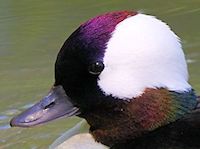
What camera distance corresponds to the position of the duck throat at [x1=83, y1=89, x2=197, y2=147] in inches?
137

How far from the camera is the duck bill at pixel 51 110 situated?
3.60 meters

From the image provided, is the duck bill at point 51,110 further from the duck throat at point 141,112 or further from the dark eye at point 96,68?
the dark eye at point 96,68

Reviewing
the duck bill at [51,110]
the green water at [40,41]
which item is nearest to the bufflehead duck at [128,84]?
the duck bill at [51,110]

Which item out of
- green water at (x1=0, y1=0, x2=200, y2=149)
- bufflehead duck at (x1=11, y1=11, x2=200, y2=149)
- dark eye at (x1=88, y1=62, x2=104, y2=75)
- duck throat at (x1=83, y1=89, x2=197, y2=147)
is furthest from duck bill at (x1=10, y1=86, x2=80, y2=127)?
green water at (x1=0, y1=0, x2=200, y2=149)

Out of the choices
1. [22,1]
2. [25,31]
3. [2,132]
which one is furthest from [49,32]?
[2,132]

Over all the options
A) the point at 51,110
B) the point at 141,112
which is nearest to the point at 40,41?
the point at 51,110

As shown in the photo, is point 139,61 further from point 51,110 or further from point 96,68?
point 51,110

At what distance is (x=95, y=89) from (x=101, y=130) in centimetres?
23

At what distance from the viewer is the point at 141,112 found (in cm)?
350

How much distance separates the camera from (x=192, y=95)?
3.61 metres

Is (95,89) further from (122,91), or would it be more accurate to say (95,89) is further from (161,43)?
(161,43)

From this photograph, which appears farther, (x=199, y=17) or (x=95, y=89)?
(x=199, y=17)

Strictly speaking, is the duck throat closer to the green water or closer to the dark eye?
the dark eye

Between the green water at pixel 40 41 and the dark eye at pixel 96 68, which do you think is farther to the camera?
the green water at pixel 40 41
